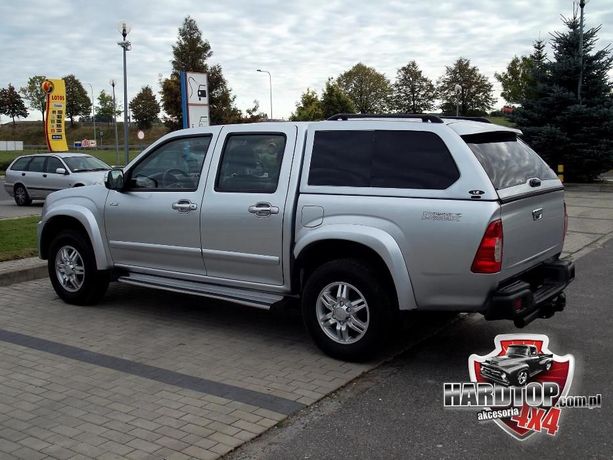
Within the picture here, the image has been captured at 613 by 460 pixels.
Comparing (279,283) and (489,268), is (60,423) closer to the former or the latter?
(279,283)

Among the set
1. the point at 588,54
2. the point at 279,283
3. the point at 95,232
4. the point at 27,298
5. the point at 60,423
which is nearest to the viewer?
the point at 60,423

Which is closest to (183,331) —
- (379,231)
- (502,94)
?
(379,231)

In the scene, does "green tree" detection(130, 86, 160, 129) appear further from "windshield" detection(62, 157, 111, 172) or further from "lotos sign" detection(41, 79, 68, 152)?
"windshield" detection(62, 157, 111, 172)

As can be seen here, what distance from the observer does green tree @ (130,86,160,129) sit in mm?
95188

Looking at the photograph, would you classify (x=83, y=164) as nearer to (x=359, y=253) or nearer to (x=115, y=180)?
(x=115, y=180)

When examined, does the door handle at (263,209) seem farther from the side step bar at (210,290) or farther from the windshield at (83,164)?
the windshield at (83,164)

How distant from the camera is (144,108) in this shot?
95125mm

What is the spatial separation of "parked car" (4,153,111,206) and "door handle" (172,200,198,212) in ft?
39.0

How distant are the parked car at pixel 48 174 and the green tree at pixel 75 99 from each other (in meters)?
89.2

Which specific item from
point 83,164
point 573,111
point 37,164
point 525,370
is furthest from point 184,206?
point 573,111

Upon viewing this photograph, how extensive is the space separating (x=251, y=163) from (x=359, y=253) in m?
1.31

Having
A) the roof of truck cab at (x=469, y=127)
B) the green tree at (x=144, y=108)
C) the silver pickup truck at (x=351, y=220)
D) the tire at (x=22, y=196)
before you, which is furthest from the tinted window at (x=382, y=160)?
the green tree at (x=144, y=108)

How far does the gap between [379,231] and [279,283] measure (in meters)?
1.08

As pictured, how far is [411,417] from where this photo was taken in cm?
409
